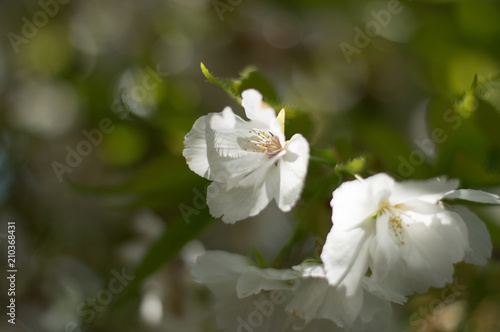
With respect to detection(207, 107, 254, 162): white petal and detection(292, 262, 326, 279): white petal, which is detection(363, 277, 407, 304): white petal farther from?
detection(207, 107, 254, 162): white petal

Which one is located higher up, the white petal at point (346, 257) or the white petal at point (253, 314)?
the white petal at point (346, 257)

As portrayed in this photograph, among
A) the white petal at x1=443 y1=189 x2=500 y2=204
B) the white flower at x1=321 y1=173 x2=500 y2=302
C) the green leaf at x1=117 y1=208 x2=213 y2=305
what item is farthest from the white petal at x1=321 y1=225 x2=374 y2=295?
the green leaf at x1=117 y1=208 x2=213 y2=305

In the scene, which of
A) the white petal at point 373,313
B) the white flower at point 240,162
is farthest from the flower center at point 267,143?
the white petal at point 373,313

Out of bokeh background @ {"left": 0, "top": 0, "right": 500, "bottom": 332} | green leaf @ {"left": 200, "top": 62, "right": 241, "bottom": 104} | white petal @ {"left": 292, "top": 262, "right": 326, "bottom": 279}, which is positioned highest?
green leaf @ {"left": 200, "top": 62, "right": 241, "bottom": 104}

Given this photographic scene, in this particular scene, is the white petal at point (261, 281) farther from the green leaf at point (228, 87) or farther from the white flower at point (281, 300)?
the green leaf at point (228, 87)

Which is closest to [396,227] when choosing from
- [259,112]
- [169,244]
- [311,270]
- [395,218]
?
[395,218]

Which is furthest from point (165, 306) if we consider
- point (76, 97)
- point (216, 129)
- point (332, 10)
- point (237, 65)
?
point (332, 10)
